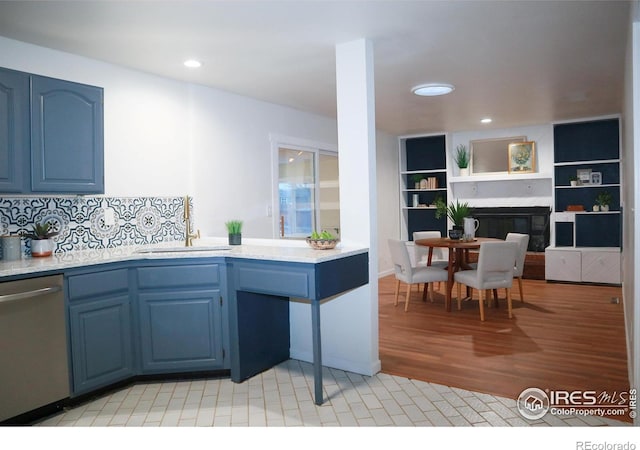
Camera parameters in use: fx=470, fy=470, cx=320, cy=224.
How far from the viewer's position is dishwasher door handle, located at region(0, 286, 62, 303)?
2418 millimetres

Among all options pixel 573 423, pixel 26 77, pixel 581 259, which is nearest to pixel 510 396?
pixel 573 423

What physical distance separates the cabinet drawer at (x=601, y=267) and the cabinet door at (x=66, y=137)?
608cm

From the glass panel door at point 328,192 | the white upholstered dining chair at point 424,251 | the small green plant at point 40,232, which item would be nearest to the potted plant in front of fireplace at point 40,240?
the small green plant at point 40,232

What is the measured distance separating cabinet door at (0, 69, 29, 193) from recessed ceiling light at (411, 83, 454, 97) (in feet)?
10.8

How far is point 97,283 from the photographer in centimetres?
288

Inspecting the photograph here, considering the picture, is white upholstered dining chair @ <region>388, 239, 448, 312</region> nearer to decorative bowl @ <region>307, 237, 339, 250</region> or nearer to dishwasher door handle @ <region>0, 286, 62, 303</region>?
decorative bowl @ <region>307, 237, 339, 250</region>

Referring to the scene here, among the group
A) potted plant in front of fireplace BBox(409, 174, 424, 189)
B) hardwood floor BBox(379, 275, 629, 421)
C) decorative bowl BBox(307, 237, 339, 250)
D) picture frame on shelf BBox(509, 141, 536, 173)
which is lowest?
hardwood floor BBox(379, 275, 629, 421)

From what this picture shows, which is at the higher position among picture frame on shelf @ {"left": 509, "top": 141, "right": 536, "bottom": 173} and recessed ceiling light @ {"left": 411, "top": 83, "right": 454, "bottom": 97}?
recessed ceiling light @ {"left": 411, "top": 83, "right": 454, "bottom": 97}

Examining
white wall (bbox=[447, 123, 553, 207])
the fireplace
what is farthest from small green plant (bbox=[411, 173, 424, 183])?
the fireplace

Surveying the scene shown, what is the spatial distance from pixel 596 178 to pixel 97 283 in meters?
6.70

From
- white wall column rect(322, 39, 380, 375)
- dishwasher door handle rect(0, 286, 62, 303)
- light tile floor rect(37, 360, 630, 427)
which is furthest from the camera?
white wall column rect(322, 39, 380, 375)

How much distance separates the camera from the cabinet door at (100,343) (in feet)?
9.14

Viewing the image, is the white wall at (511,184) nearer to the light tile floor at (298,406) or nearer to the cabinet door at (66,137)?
the light tile floor at (298,406)

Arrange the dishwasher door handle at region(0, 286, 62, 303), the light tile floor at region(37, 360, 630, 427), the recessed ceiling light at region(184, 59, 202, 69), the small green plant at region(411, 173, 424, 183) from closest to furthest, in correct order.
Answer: the dishwasher door handle at region(0, 286, 62, 303) → the light tile floor at region(37, 360, 630, 427) → the recessed ceiling light at region(184, 59, 202, 69) → the small green plant at region(411, 173, 424, 183)
